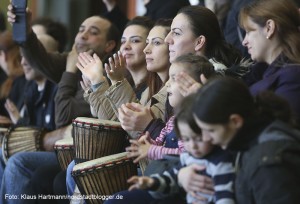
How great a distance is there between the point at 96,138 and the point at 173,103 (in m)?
0.65

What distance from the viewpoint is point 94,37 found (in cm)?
473

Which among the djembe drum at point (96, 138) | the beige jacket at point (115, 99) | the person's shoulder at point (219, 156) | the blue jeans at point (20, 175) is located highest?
the person's shoulder at point (219, 156)

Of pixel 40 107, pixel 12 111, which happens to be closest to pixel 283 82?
pixel 40 107

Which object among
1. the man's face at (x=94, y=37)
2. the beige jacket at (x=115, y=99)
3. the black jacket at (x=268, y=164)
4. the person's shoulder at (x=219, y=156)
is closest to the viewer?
the black jacket at (x=268, y=164)

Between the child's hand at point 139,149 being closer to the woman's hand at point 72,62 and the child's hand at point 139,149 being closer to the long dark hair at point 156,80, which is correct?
the long dark hair at point 156,80

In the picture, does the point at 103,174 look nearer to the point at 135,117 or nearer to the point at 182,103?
the point at 135,117

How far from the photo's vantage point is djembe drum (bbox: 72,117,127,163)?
356 centimetres

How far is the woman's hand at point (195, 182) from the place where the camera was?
2.60 metres

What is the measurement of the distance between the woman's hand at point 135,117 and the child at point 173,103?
4.4 inches

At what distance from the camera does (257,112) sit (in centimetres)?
250

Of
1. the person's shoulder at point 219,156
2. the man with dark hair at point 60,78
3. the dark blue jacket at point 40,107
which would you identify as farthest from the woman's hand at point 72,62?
the person's shoulder at point 219,156

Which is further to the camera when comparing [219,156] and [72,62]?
[72,62]

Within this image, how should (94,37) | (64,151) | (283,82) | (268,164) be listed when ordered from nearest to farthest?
(268,164) → (283,82) → (64,151) → (94,37)

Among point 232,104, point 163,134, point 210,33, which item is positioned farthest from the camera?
point 210,33
